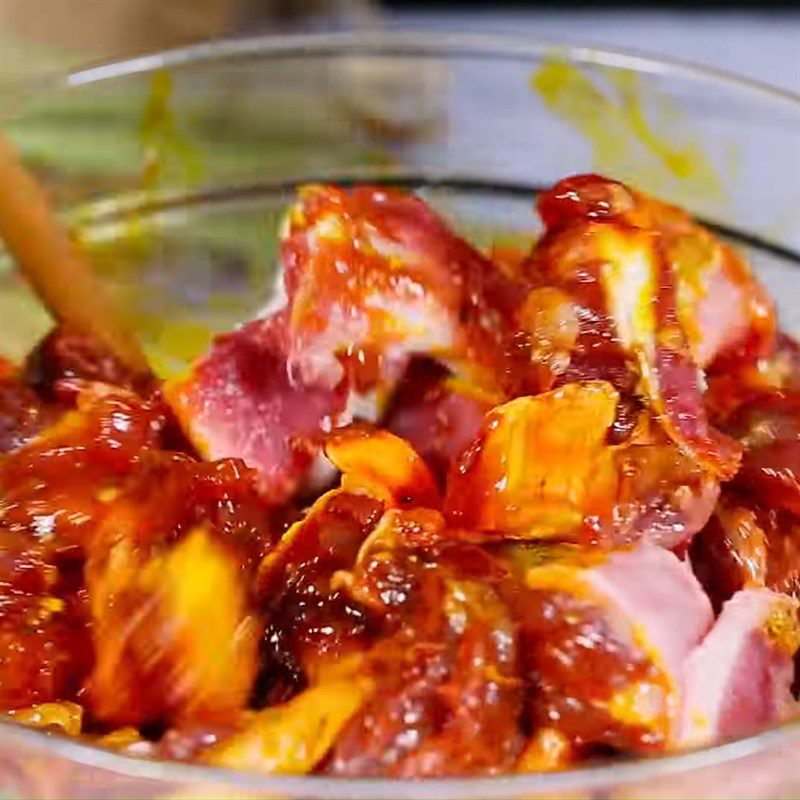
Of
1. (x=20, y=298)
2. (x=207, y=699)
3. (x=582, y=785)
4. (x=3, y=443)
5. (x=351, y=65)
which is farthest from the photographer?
(x=351, y=65)

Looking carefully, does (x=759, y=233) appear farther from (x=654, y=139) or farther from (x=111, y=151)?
(x=111, y=151)

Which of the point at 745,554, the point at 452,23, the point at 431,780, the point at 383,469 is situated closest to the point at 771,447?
the point at 745,554

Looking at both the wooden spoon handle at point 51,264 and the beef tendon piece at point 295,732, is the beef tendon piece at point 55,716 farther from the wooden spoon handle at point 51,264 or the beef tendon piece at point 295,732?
the wooden spoon handle at point 51,264

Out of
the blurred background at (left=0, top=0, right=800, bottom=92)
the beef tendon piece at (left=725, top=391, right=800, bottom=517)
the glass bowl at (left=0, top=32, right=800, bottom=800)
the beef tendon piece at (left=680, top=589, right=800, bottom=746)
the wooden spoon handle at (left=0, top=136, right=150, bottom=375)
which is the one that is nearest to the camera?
the beef tendon piece at (left=680, top=589, right=800, bottom=746)

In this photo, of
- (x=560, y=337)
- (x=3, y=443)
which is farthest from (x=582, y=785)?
(x=3, y=443)

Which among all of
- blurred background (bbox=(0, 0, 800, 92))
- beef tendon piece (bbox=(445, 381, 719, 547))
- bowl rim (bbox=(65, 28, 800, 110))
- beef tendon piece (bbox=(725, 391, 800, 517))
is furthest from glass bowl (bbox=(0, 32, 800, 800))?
blurred background (bbox=(0, 0, 800, 92))

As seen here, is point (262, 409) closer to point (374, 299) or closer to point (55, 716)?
point (374, 299)

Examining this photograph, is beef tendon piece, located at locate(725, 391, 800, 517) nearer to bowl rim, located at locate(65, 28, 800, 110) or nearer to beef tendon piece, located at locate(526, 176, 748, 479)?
beef tendon piece, located at locate(526, 176, 748, 479)
